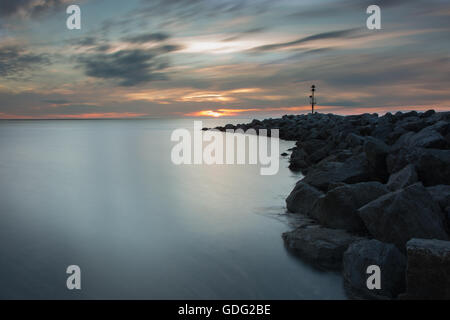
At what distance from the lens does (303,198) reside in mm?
8570

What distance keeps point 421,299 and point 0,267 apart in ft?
22.6

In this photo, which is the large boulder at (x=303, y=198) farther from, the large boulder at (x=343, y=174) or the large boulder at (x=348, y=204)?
the large boulder at (x=348, y=204)

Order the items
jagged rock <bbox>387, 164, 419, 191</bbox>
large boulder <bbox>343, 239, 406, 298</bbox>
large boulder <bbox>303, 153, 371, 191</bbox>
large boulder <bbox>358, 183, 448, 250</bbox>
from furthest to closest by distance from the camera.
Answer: large boulder <bbox>303, 153, 371, 191</bbox>
jagged rock <bbox>387, 164, 419, 191</bbox>
large boulder <bbox>358, 183, 448, 250</bbox>
large boulder <bbox>343, 239, 406, 298</bbox>

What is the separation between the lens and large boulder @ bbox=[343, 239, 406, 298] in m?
4.62

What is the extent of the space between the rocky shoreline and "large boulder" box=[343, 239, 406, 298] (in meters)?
0.01

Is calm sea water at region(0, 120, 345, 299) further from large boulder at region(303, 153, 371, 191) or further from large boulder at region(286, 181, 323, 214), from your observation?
large boulder at region(303, 153, 371, 191)

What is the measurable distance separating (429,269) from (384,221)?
1467 mm

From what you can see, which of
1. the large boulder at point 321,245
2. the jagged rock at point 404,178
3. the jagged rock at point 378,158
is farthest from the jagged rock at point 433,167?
the large boulder at point 321,245

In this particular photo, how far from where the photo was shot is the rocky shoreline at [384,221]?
4.20 metres

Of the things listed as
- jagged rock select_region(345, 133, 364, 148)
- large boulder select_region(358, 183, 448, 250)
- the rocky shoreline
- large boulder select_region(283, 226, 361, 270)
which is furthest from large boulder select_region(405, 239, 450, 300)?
jagged rock select_region(345, 133, 364, 148)

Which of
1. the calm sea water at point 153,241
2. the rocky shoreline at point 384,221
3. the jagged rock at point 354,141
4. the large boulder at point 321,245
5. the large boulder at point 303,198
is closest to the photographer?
the rocky shoreline at point 384,221

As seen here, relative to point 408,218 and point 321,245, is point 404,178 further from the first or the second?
point 321,245

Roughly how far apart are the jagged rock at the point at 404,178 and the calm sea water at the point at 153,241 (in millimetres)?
2569

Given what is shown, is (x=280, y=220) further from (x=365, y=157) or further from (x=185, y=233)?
(x=365, y=157)
